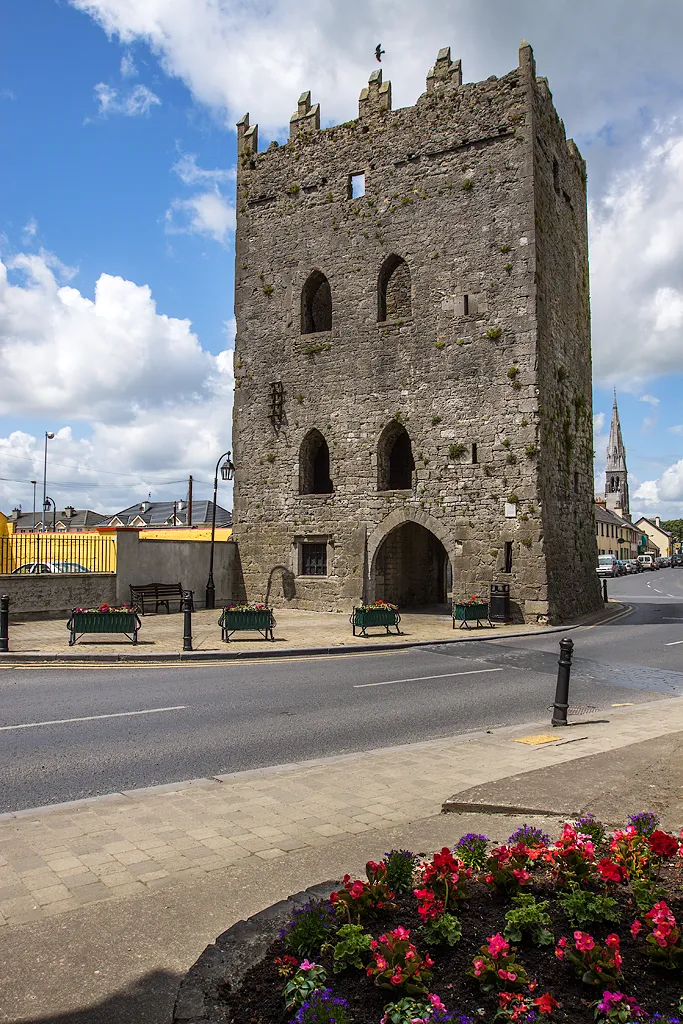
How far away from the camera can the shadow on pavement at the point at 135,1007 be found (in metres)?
3.07

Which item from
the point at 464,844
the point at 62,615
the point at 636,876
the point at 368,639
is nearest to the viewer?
the point at 636,876

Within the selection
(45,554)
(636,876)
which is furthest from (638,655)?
(45,554)

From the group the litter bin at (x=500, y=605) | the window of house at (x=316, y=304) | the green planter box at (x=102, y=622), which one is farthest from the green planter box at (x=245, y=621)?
the window of house at (x=316, y=304)

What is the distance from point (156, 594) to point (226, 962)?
2101cm

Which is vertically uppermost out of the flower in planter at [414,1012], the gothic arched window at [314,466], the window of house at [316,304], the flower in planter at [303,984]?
the window of house at [316,304]

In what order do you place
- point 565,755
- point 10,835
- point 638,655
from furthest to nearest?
point 638,655, point 565,755, point 10,835

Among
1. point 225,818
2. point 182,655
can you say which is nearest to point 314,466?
point 182,655

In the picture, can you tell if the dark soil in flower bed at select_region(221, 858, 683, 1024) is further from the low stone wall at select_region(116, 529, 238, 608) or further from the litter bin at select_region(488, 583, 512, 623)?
the low stone wall at select_region(116, 529, 238, 608)

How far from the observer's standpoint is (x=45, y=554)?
73.4 feet

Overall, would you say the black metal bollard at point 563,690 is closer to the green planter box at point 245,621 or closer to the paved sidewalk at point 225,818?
the paved sidewalk at point 225,818

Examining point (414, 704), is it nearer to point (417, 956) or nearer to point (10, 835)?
point (10, 835)

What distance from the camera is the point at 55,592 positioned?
2084 centimetres

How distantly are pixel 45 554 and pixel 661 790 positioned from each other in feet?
65.9

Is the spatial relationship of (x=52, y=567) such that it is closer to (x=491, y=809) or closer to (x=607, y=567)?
(x=491, y=809)
